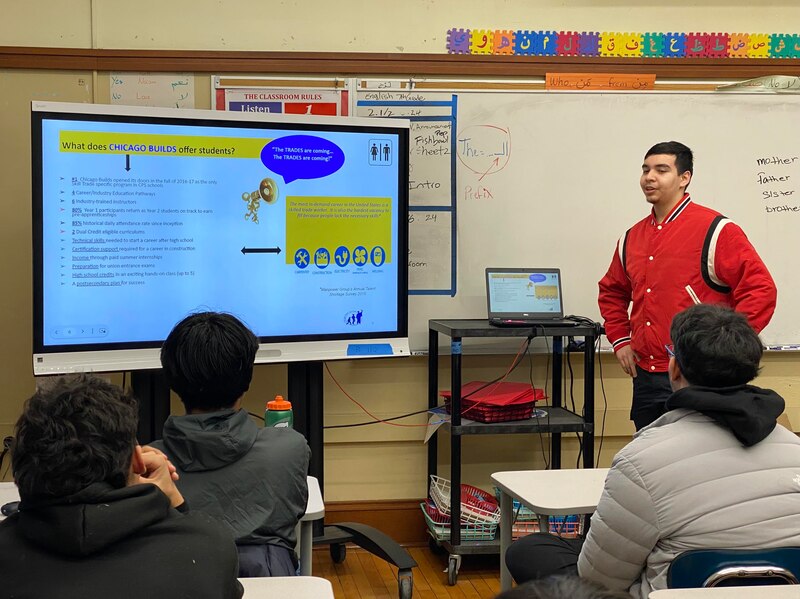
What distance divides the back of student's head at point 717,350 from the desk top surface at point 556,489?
1.56 feet

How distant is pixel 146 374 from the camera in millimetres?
3381

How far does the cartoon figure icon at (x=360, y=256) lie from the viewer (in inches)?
140

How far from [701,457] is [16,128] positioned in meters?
3.09

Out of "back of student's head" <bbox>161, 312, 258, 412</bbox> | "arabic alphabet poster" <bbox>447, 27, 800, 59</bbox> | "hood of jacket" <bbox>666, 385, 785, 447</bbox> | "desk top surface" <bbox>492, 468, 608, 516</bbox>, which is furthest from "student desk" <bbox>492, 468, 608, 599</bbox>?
"arabic alphabet poster" <bbox>447, 27, 800, 59</bbox>

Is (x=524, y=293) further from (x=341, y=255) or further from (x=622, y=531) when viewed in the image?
(x=622, y=531)

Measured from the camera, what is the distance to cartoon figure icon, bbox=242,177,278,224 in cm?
340

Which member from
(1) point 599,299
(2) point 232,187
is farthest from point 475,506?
(2) point 232,187

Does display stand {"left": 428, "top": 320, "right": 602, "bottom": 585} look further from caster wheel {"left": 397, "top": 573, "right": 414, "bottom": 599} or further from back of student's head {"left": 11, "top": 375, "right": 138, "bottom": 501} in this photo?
back of student's head {"left": 11, "top": 375, "right": 138, "bottom": 501}

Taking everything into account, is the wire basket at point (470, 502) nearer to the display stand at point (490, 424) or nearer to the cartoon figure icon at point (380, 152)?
the display stand at point (490, 424)

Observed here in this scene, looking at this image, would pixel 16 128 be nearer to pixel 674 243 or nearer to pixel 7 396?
pixel 7 396

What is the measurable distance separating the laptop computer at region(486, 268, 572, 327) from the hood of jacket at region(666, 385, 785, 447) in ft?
5.91

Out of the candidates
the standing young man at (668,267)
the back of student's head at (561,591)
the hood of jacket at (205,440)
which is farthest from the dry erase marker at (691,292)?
the back of student's head at (561,591)

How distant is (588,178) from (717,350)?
221cm

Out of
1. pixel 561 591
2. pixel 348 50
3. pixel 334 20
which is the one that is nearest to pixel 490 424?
pixel 348 50
